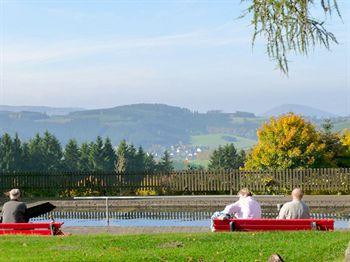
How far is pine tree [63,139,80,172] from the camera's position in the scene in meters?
146

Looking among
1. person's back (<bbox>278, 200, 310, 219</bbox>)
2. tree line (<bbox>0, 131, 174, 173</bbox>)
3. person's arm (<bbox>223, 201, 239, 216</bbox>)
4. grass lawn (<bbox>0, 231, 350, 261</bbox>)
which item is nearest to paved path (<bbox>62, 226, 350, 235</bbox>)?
person's arm (<bbox>223, 201, 239, 216</bbox>)

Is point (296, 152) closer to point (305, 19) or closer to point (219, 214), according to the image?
point (219, 214)

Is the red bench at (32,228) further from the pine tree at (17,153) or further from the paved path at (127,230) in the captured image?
the pine tree at (17,153)

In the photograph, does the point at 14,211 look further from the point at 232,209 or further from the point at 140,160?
the point at 140,160

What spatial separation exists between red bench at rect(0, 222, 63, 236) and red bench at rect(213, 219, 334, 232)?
3.09 metres

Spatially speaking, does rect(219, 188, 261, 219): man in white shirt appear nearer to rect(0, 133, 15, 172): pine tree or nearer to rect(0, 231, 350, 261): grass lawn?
rect(0, 231, 350, 261): grass lawn

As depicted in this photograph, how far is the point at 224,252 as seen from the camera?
11.1 m

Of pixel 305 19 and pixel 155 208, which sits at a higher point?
pixel 305 19

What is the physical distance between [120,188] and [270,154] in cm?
963

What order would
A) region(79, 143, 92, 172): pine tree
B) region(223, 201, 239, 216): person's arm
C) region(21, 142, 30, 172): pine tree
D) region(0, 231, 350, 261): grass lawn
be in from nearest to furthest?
1. region(0, 231, 350, 261): grass lawn
2. region(223, 201, 239, 216): person's arm
3. region(21, 142, 30, 172): pine tree
4. region(79, 143, 92, 172): pine tree

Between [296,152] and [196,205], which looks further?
[296,152]

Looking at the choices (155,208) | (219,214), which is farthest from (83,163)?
(219,214)

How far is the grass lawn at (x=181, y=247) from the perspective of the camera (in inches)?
429

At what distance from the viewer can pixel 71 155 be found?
485 feet
